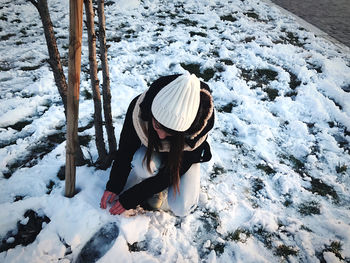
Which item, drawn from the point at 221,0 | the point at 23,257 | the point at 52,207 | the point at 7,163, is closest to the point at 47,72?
the point at 7,163

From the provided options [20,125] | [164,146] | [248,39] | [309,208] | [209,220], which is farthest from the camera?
[248,39]

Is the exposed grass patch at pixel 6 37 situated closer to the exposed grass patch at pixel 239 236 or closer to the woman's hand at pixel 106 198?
the woman's hand at pixel 106 198

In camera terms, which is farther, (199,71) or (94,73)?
(199,71)

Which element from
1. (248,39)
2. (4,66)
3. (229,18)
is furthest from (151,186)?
(229,18)

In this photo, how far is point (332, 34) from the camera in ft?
17.3

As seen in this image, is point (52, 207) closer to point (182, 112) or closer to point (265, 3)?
point (182, 112)

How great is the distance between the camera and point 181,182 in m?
1.71

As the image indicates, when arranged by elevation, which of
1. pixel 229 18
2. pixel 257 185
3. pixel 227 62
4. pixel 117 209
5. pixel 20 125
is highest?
pixel 229 18

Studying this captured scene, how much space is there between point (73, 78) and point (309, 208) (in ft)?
7.35

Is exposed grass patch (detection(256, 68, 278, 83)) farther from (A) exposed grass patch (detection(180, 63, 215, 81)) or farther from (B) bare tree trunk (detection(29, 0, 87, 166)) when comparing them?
(B) bare tree trunk (detection(29, 0, 87, 166))

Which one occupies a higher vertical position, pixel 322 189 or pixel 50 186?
pixel 322 189

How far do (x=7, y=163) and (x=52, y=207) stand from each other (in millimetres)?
829

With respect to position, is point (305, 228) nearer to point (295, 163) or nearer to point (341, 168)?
point (295, 163)

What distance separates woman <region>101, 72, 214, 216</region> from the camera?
1.18 metres
